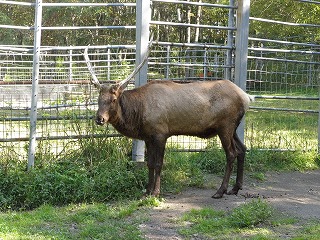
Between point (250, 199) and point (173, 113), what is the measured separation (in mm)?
1622

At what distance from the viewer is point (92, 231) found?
6.43 metres

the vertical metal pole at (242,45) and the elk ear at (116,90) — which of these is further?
the vertical metal pole at (242,45)

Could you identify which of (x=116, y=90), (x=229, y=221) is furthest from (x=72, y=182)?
(x=229, y=221)

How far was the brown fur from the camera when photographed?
25.9 feet

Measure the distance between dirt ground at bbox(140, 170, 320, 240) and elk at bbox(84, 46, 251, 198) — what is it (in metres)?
0.25

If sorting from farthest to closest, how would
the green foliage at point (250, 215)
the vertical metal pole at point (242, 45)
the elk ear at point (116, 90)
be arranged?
the vertical metal pole at point (242, 45), the elk ear at point (116, 90), the green foliage at point (250, 215)

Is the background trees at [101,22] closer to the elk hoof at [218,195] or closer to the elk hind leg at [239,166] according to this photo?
the elk hind leg at [239,166]

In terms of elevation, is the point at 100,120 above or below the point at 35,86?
below

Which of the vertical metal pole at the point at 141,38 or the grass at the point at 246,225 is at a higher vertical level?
the vertical metal pole at the point at 141,38

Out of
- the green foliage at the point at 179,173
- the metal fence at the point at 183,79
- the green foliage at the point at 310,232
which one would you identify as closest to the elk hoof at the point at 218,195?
the green foliage at the point at 179,173

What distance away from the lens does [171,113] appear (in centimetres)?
809

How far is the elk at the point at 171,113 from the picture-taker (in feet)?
25.8

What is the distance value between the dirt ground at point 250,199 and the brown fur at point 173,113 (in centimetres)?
26

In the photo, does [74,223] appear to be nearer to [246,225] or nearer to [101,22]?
[246,225]
